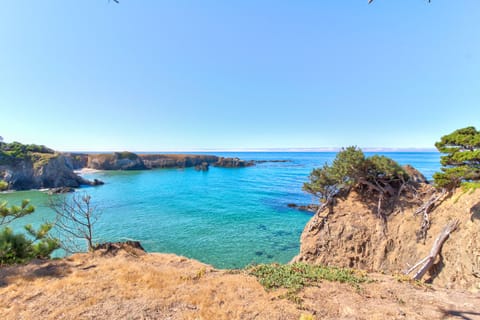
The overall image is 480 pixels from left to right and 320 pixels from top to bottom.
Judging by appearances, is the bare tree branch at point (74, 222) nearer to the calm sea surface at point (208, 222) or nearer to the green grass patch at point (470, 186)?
the calm sea surface at point (208, 222)

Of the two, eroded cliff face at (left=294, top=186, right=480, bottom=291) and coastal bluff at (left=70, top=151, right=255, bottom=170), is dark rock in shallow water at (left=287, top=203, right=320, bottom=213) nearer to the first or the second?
eroded cliff face at (left=294, top=186, right=480, bottom=291)

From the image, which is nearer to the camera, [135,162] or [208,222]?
[208,222]

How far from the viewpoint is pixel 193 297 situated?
5301 mm

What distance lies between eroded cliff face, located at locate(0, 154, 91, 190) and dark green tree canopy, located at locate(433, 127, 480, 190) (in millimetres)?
→ 51310

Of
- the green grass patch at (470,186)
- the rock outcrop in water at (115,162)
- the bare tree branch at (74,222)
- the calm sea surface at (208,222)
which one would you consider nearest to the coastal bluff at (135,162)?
the rock outcrop in water at (115,162)

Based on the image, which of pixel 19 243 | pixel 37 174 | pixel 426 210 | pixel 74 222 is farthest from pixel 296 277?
pixel 37 174

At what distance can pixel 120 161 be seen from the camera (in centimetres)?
6650

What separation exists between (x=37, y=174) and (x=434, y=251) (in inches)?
2181

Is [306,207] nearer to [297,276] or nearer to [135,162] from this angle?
[297,276]

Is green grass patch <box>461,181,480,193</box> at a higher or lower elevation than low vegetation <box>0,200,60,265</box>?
higher

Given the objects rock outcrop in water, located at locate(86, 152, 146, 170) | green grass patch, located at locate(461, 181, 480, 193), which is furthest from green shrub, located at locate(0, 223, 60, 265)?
rock outcrop in water, located at locate(86, 152, 146, 170)

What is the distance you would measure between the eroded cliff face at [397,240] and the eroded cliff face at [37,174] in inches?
1806

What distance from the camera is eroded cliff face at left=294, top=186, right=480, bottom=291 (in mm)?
7514

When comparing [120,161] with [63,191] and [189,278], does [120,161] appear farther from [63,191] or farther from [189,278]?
[189,278]
